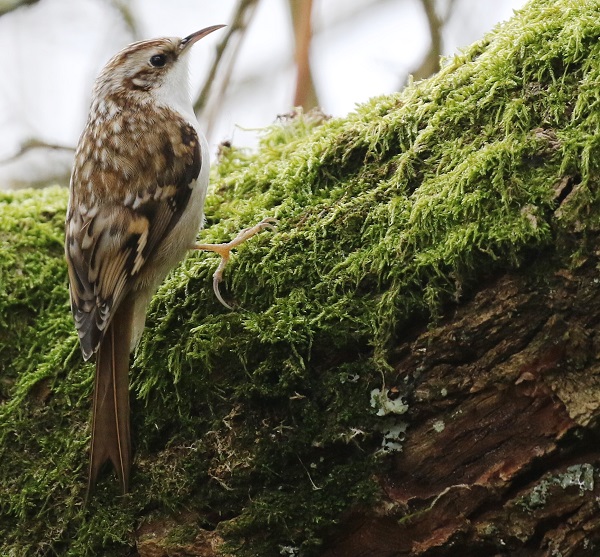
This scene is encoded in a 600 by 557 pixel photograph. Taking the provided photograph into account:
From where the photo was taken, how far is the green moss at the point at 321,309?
1.54m

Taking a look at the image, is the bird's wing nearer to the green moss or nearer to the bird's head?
Answer: the green moss

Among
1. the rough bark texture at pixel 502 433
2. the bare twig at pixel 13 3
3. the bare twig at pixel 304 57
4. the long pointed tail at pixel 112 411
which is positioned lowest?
the rough bark texture at pixel 502 433

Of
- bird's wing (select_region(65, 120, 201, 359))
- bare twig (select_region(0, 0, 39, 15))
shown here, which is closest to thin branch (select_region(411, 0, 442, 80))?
bird's wing (select_region(65, 120, 201, 359))

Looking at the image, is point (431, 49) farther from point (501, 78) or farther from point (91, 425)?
point (91, 425)

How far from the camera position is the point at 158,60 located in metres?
2.64

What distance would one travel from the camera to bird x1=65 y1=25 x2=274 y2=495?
70.7 inches

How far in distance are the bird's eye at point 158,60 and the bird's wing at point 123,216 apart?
47cm

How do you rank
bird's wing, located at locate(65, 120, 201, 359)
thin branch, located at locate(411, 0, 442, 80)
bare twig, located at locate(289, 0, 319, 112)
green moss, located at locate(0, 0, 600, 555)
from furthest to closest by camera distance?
thin branch, located at locate(411, 0, 442, 80)
bare twig, located at locate(289, 0, 319, 112)
bird's wing, located at locate(65, 120, 201, 359)
green moss, located at locate(0, 0, 600, 555)

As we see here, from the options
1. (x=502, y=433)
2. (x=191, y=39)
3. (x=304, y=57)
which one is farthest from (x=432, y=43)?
(x=502, y=433)

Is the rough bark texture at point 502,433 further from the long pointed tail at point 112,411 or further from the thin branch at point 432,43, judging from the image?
the thin branch at point 432,43

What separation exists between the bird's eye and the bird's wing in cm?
47

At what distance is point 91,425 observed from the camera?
1785mm

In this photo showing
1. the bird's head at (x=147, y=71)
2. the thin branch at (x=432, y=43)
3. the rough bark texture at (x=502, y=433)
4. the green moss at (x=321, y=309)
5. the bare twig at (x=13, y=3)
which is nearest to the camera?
the rough bark texture at (x=502, y=433)

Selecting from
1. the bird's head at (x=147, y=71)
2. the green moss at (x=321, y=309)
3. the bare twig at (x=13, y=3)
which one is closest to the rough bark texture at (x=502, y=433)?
the green moss at (x=321, y=309)
